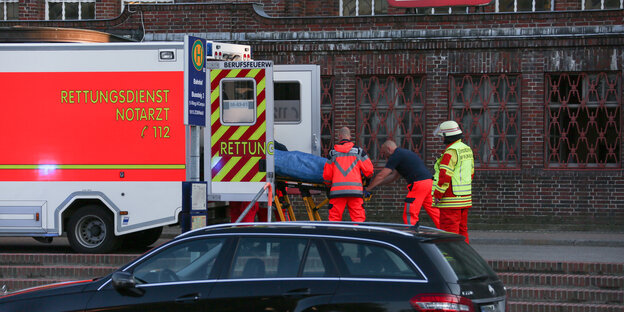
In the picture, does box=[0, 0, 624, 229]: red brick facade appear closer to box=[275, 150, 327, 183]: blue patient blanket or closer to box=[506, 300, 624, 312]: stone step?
box=[275, 150, 327, 183]: blue patient blanket

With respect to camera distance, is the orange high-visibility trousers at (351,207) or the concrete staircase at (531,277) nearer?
the concrete staircase at (531,277)

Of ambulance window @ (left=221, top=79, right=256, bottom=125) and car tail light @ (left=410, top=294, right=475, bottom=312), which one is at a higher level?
ambulance window @ (left=221, top=79, right=256, bottom=125)

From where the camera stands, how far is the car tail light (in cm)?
613

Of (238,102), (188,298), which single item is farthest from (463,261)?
(238,102)

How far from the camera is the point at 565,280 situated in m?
Result: 10.5

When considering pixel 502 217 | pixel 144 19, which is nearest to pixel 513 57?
pixel 502 217

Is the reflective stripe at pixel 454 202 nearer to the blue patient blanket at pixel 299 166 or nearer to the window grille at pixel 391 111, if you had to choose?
the blue patient blanket at pixel 299 166

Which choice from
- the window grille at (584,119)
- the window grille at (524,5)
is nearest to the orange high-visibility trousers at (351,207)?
the window grille at (584,119)

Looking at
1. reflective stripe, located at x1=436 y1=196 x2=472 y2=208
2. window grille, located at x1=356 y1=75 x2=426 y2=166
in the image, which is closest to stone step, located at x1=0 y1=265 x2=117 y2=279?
reflective stripe, located at x1=436 y1=196 x2=472 y2=208

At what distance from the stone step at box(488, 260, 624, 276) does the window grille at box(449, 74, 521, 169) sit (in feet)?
30.5

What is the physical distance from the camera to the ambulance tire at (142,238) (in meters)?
14.6

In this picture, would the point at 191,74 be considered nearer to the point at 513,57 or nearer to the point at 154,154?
the point at 154,154

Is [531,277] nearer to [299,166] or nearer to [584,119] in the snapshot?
[299,166]

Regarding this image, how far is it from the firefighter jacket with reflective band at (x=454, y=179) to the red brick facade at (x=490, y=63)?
9.21m
